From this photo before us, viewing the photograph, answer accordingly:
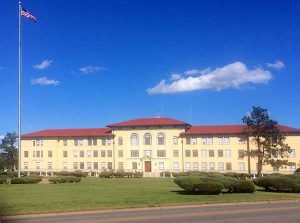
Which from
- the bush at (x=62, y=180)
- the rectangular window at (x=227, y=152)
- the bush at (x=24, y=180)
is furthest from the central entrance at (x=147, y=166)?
the bush at (x=24, y=180)

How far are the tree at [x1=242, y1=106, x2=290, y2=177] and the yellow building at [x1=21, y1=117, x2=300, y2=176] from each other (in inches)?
114

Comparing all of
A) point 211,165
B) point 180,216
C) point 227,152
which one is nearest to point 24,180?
point 180,216

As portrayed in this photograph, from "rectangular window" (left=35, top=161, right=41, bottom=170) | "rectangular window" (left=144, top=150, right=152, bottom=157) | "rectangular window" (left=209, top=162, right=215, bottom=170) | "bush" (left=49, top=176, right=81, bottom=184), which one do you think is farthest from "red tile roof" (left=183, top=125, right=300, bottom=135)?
"bush" (left=49, top=176, right=81, bottom=184)

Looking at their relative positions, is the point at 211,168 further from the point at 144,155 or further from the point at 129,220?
the point at 129,220

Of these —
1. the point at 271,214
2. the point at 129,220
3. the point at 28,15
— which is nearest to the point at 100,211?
the point at 129,220

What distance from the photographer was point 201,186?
30.8m

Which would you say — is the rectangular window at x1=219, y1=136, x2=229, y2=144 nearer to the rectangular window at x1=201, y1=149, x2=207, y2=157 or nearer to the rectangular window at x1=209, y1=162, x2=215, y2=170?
the rectangular window at x1=201, y1=149, x2=207, y2=157

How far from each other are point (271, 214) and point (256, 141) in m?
61.2

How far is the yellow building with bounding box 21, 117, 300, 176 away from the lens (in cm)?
8238

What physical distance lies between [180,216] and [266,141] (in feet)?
197

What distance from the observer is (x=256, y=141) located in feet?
262

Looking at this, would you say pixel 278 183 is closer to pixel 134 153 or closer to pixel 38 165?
pixel 134 153

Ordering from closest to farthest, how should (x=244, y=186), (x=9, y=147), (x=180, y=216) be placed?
1. (x=180, y=216)
2. (x=244, y=186)
3. (x=9, y=147)

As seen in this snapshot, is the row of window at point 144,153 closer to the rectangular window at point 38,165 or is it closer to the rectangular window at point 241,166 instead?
the rectangular window at point 38,165
